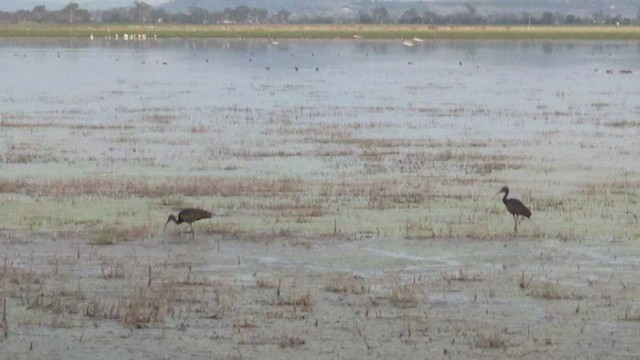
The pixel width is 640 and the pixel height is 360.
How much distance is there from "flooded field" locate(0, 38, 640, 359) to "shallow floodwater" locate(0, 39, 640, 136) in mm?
3175

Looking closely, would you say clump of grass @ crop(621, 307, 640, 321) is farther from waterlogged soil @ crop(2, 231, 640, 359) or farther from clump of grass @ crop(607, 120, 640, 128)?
clump of grass @ crop(607, 120, 640, 128)

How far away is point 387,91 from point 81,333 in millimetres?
37515

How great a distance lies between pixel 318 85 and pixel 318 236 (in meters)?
37.1

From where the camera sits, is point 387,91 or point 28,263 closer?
point 28,263

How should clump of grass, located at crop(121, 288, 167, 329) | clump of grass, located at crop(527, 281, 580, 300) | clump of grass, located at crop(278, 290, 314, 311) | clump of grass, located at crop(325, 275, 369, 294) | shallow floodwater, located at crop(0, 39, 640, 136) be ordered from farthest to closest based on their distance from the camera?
1. shallow floodwater, located at crop(0, 39, 640, 136)
2. clump of grass, located at crop(325, 275, 369, 294)
3. clump of grass, located at crop(527, 281, 580, 300)
4. clump of grass, located at crop(278, 290, 314, 311)
5. clump of grass, located at crop(121, 288, 167, 329)

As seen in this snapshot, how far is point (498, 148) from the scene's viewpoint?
26406 millimetres

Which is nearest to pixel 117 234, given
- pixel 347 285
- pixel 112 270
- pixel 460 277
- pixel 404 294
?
pixel 112 270

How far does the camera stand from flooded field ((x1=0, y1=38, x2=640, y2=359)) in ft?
36.3

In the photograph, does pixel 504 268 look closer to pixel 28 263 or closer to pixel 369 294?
pixel 369 294

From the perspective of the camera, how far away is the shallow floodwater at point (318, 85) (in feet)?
129

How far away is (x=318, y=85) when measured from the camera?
173 feet

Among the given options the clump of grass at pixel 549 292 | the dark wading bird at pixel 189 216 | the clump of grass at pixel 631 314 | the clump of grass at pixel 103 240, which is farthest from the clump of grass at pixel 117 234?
the clump of grass at pixel 631 314

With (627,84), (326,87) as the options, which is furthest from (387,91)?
(627,84)

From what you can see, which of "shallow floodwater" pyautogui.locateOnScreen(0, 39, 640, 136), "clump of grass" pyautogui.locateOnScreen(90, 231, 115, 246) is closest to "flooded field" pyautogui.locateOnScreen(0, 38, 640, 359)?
"clump of grass" pyautogui.locateOnScreen(90, 231, 115, 246)
